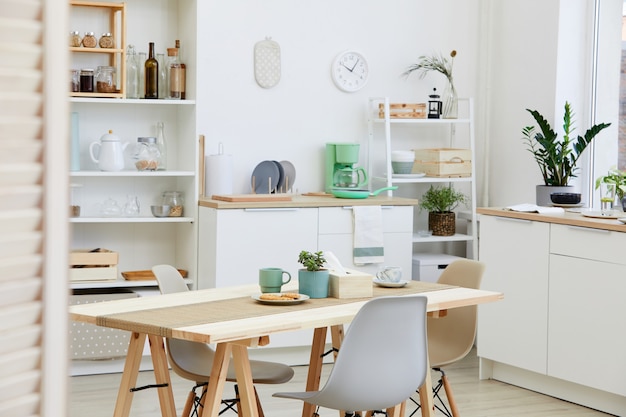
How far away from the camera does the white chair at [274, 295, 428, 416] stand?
2.78 m

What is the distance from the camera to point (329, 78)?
19.2 ft

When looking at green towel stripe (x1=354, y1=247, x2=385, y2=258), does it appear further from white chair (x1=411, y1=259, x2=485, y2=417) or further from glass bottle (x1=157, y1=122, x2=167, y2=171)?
white chair (x1=411, y1=259, x2=485, y2=417)

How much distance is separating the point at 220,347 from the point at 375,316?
1.66 feet

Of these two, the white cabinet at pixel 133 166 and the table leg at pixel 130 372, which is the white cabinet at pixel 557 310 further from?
the table leg at pixel 130 372

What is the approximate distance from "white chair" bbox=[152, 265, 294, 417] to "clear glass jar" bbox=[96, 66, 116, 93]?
1.72m

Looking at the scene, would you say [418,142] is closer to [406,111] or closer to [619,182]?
[406,111]

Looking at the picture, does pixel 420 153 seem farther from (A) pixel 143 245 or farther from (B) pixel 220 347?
(B) pixel 220 347

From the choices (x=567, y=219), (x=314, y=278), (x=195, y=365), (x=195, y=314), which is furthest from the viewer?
(x=567, y=219)

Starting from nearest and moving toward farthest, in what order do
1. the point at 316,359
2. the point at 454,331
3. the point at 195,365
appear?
the point at 195,365 < the point at 316,359 < the point at 454,331

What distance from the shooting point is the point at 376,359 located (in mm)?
2834

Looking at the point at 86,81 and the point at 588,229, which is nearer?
the point at 588,229

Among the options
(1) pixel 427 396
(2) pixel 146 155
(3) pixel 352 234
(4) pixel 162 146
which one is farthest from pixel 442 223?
(1) pixel 427 396

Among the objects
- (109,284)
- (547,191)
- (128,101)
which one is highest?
(128,101)

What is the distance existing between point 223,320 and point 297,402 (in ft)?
6.24
